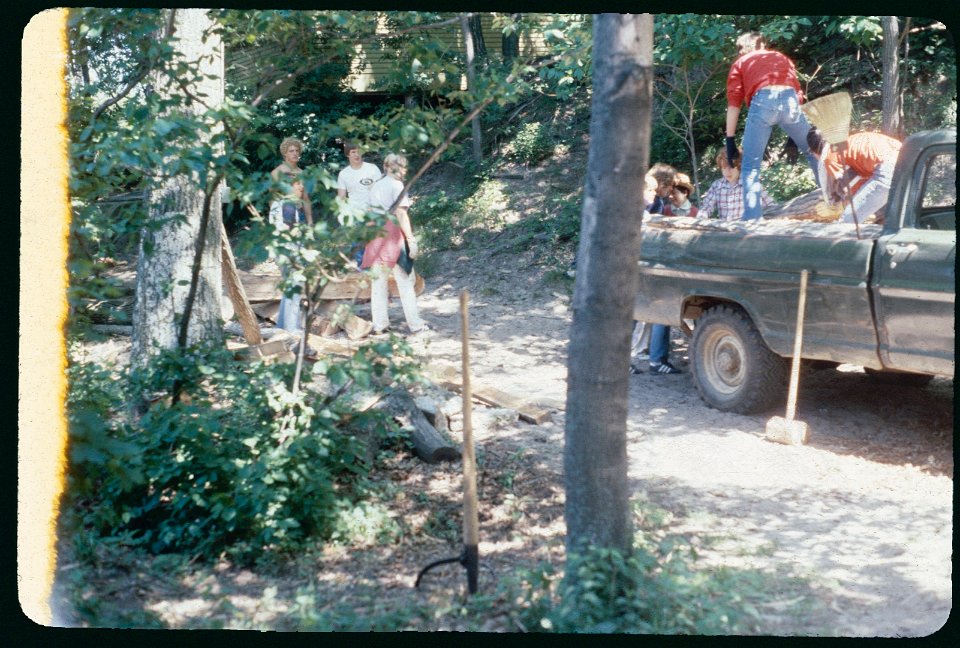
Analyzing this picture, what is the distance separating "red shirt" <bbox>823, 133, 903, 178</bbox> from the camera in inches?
255

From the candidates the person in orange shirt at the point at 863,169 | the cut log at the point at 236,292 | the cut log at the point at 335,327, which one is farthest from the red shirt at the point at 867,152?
the cut log at the point at 236,292

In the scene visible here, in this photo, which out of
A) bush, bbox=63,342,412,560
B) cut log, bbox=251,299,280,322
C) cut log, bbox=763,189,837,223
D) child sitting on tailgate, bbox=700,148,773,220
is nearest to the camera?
bush, bbox=63,342,412,560

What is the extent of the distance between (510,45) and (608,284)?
14.8ft

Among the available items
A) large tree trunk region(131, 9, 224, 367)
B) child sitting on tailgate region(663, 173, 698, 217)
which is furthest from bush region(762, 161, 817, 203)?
large tree trunk region(131, 9, 224, 367)

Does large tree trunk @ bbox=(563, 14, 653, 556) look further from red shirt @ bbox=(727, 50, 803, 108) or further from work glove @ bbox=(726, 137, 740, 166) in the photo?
work glove @ bbox=(726, 137, 740, 166)

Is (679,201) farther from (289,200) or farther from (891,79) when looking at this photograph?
(289,200)

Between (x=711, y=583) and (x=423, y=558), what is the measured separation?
1.48m

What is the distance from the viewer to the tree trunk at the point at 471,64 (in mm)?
5988

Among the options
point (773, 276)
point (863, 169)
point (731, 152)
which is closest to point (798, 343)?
point (773, 276)

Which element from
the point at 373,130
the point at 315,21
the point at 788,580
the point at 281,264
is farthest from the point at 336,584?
the point at 315,21

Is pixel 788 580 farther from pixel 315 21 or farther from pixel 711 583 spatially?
pixel 315 21

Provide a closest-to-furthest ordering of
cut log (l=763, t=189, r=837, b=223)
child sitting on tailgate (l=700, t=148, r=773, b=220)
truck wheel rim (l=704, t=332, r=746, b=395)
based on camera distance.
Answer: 1. truck wheel rim (l=704, t=332, r=746, b=395)
2. cut log (l=763, t=189, r=837, b=223)
3. child sitting on tailgate (l=700, t=148, r=773, b=220)

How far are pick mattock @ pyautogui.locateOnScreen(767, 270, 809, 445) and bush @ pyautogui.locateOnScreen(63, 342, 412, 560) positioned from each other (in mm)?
2651

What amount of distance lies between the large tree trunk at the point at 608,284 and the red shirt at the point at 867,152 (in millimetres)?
3292
